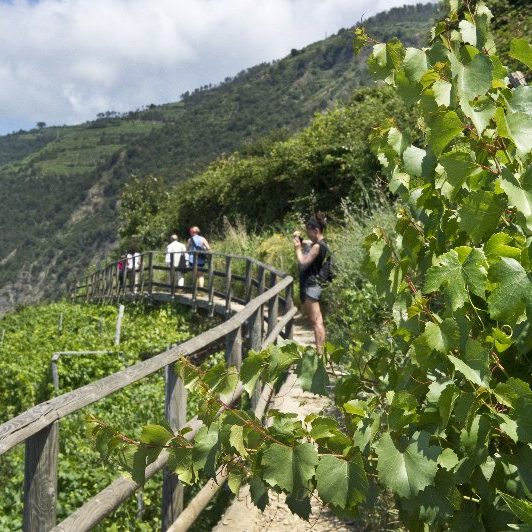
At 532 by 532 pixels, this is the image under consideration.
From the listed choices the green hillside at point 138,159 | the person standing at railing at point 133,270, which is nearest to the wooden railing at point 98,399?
the person standing at railing at point 133,270

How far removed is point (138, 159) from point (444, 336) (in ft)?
489

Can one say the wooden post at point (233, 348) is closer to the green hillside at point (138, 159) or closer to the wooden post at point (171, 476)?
the wooden post at point (171, 476)

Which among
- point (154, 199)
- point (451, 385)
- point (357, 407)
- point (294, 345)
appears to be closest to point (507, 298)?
point (451, 385)

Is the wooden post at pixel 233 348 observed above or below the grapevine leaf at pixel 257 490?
above

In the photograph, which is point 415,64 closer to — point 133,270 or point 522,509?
point 522,509

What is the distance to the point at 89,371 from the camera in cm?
975

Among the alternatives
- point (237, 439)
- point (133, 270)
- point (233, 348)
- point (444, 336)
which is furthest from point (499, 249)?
point (133, 270)

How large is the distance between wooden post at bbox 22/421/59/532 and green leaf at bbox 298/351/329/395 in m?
0.94

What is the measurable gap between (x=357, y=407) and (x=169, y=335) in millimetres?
11446

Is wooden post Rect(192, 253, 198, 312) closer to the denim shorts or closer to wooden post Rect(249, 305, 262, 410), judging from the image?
the denim shorts

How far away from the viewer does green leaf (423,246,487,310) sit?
139 centimetres

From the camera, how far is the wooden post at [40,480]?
2243mm

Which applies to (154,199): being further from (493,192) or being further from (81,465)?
(493,192)

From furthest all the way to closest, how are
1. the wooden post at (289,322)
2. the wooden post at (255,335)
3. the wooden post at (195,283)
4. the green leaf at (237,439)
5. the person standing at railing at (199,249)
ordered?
the person standing at railing at (199,249)
the wooden post at (195,283)
the wooden post at (289,322)
the wooden post at (255,335)
the green leaf at (237,439)
